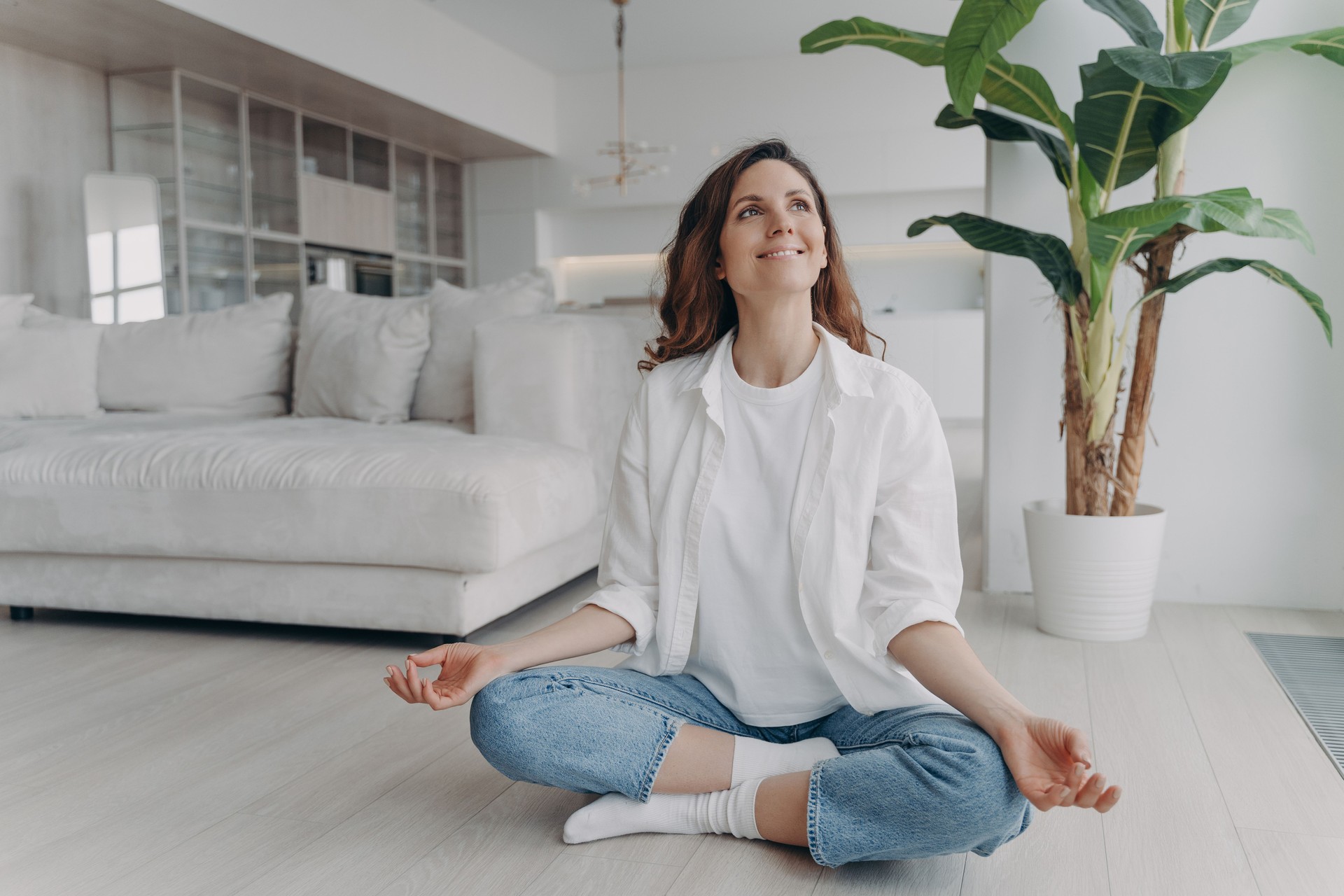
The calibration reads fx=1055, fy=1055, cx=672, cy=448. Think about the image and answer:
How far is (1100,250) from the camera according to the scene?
215 centimetres

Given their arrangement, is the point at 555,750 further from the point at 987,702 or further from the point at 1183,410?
the point at 1183,410

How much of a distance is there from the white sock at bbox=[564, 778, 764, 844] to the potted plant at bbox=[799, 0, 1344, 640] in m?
1.34

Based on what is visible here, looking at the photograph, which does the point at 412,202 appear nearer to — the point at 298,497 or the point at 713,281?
the point at 298,497

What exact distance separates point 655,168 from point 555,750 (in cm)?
564

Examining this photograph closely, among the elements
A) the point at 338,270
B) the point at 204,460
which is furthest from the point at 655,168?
the point at 204,460

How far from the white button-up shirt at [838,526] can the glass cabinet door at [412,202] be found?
21.8ft

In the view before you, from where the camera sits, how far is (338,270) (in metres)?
6.95

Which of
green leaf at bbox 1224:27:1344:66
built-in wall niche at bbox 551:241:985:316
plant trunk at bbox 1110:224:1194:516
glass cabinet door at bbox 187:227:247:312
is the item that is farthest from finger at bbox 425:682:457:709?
built-in wall niche at bbox 551:241:985:316

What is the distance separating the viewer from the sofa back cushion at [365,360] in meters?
3.07

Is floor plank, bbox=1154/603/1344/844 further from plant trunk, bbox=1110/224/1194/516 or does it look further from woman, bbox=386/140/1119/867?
woman, bbox=386/140/1119/867

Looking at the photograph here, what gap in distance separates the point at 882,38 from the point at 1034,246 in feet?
2.03

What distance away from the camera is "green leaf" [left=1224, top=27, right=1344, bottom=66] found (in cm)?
218

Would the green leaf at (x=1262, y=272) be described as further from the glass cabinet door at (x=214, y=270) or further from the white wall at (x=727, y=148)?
the glass cabinet door at (x=214, y=270)

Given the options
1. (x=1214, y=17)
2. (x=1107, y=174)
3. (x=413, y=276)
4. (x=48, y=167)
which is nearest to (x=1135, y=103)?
(x=1107, y=174)
